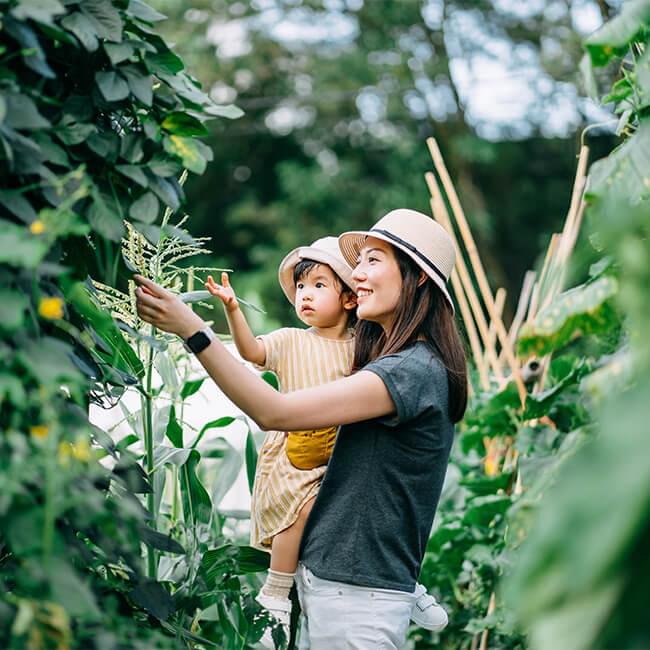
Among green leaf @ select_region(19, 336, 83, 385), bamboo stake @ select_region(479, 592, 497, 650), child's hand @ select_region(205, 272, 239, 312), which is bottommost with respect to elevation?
bamboo stake @ select_region(479, 592, 497, 650)

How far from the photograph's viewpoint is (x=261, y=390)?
1835mm

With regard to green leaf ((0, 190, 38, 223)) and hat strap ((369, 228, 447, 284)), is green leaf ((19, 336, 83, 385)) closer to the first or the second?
green leaf ((0, 190, 38, 223))

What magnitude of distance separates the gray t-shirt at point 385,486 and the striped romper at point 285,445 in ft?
0.43

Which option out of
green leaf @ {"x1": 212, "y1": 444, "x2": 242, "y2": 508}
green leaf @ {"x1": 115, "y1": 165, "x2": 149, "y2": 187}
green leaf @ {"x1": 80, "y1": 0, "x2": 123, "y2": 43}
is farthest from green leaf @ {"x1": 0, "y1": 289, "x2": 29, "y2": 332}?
green leaf @ {"x1": 212, "y1": 444, "x2": 242, "y2": 508}

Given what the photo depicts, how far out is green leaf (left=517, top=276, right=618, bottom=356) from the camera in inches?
58.2

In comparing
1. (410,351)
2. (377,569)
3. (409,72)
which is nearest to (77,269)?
(410,351)

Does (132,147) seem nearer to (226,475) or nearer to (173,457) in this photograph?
(173,457)

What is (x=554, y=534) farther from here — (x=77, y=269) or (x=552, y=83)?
(x=552, y=83)

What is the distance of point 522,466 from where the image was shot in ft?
8.61

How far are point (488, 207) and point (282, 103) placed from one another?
304 cm

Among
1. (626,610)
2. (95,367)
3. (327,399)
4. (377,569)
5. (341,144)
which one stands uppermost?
(341,144)

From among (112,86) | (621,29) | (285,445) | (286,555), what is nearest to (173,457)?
(285,445)

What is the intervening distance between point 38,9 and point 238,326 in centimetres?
96

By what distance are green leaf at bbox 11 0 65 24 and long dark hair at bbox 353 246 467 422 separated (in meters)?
0.96
